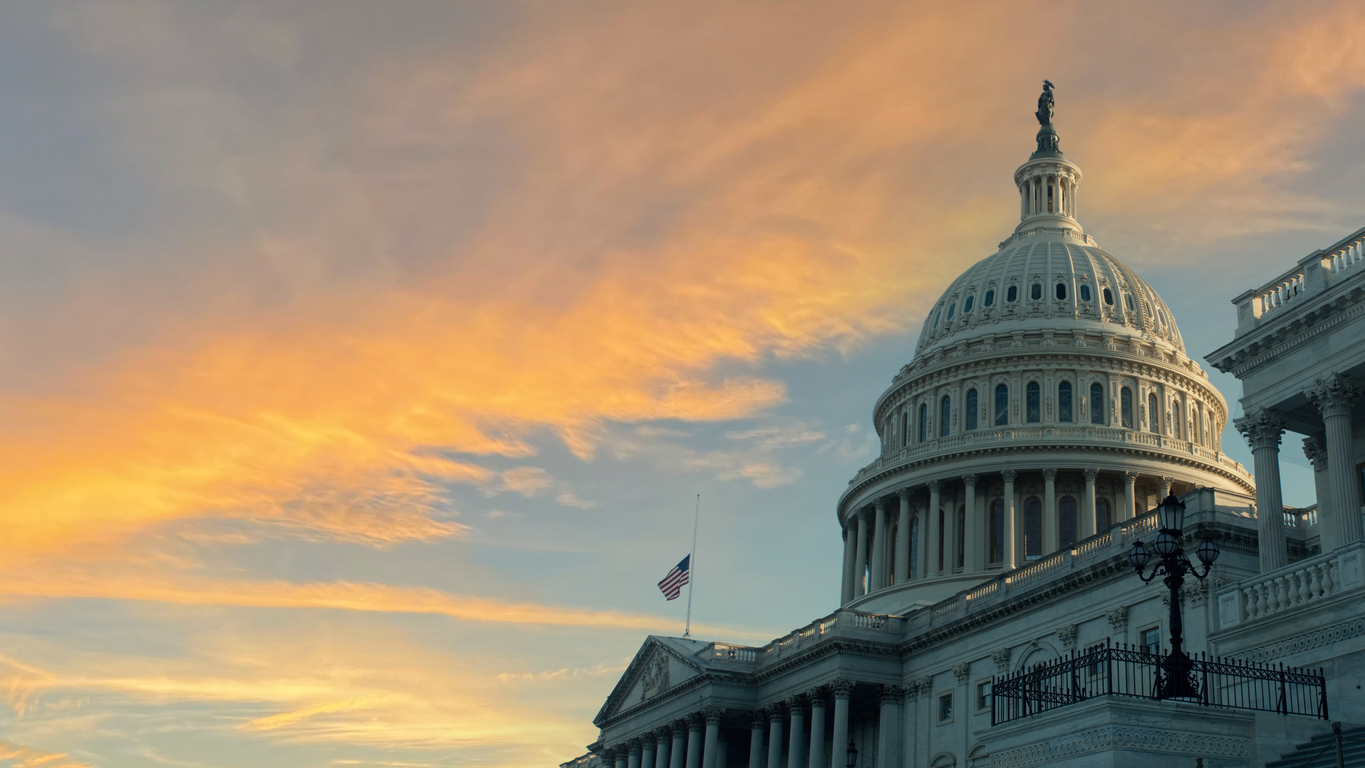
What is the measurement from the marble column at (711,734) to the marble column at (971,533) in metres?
17.6

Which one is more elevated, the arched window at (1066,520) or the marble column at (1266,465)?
the arched window at (1066,520)

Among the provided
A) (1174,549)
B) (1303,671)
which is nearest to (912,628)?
(1303,671)

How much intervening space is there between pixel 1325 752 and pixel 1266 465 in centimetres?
1106

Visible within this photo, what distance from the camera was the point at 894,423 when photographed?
91.3 m

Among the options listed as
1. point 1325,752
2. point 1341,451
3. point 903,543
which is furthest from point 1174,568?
point 903,543

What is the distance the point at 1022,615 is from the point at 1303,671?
2756 cm

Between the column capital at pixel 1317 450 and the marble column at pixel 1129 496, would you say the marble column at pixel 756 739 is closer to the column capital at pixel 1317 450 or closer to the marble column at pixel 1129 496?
the marble column at pixel 1129 496

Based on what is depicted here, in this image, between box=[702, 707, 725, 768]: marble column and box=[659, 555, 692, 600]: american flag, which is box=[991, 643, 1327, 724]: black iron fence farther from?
box=[659, 555, 692, 600]: american flag

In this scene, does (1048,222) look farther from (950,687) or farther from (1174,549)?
(1174,549)

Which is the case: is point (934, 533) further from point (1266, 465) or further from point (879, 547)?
point (1266, 465)

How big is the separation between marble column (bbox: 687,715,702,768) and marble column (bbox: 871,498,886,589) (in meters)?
17.3

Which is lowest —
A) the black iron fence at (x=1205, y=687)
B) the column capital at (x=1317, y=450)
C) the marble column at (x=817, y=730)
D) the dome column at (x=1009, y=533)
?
the black iron fence at (x=1205, y=687)

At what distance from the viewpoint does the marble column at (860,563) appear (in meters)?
87.1

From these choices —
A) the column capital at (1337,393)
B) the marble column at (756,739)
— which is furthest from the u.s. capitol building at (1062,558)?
the marble column at (756,739)
